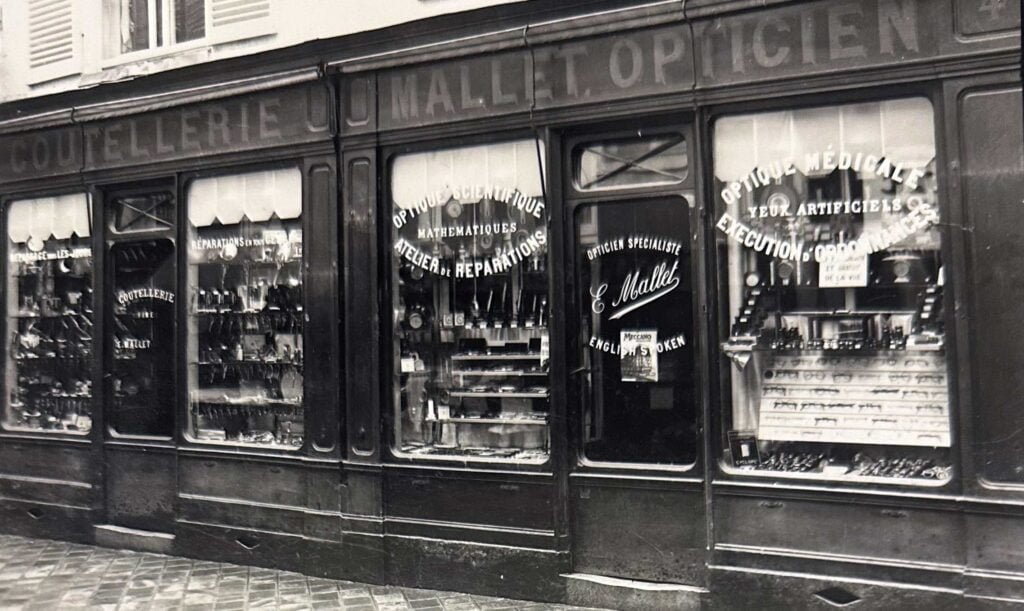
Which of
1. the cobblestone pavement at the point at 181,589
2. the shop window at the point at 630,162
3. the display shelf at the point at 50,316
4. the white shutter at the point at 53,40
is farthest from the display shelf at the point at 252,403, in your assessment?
the white shutter at the point at 53,40

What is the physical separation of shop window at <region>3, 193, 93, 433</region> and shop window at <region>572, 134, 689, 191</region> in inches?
197

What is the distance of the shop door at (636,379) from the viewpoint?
17.8 ft

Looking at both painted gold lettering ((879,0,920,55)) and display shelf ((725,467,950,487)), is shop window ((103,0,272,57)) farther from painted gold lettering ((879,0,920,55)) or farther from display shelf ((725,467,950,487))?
display shelf ((725,467,950,487))

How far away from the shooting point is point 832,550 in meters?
4.96

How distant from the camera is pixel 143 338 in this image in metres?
7.61

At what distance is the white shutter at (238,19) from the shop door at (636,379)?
10.2 ft

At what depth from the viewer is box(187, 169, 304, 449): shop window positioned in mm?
6875

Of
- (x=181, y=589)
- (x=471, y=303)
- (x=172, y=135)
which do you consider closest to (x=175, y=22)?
(x=172, y=135)

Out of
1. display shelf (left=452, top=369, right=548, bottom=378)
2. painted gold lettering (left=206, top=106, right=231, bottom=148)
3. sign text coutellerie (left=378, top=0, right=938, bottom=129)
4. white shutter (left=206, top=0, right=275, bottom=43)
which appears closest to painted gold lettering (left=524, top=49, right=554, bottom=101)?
sign text coutellerie (left=378, top=0, right=938, bottom=129)

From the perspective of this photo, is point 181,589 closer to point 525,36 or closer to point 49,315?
point 49,315

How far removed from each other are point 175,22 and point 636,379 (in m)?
5.50

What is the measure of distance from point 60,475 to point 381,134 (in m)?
4.73

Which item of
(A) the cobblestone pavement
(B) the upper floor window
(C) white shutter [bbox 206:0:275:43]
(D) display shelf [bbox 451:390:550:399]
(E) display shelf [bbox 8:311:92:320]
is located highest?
(B) the upper floor window

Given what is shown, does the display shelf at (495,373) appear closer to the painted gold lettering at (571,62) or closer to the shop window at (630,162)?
the shop window at (630,162)
